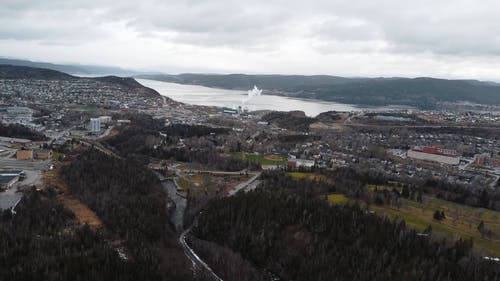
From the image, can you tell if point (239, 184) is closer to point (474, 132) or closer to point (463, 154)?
point (463, 154)

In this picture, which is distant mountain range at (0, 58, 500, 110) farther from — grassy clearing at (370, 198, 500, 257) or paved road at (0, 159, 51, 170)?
paved road at (0, 159, 51, 170)

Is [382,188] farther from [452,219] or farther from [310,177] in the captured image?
[452,219]

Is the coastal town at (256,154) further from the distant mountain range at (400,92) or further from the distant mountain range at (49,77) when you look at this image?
the distant mountain range at (400,92)

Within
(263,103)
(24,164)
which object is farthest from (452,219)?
(263,103)

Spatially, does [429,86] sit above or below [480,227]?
above

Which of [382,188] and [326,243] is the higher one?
[382,188]

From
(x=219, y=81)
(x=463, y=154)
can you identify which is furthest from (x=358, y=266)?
(x=219, y=81)
